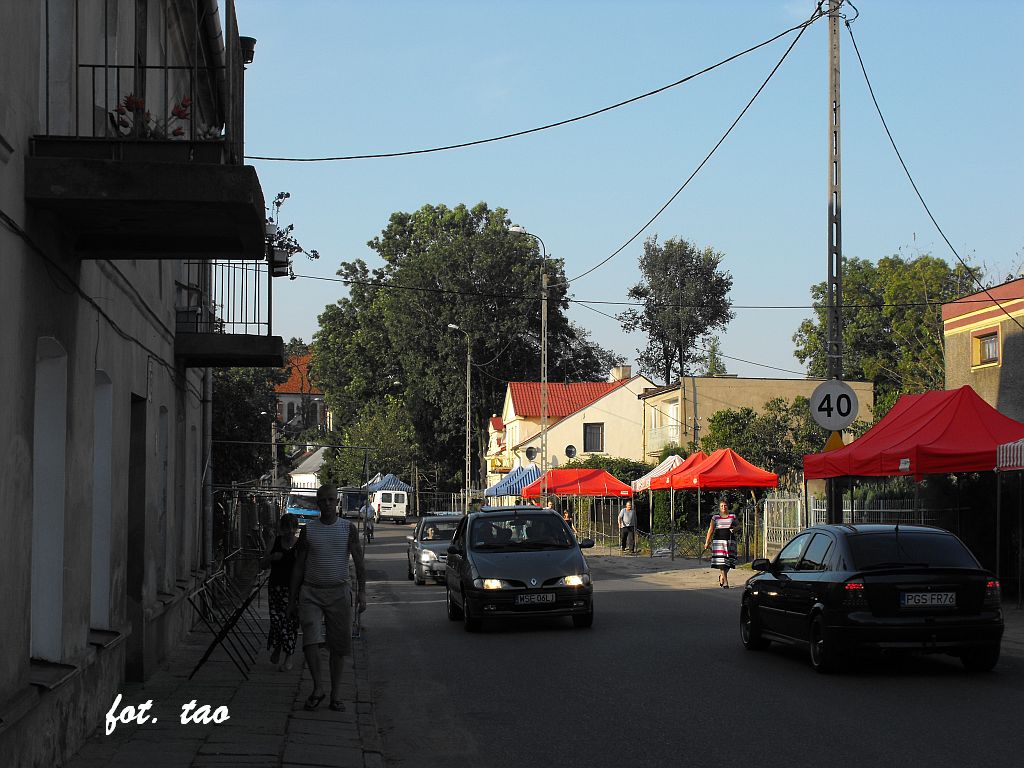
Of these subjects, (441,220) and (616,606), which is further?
(441,220)

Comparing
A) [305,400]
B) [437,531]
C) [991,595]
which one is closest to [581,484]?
[437,531]

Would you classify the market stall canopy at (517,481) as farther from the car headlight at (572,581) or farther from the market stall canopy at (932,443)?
the car headlight at (572,581)

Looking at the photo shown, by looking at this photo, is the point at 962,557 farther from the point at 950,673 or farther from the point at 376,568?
the point at 376,568

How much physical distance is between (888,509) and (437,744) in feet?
58.2

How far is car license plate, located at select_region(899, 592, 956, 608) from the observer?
469 inches

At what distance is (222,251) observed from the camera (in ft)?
31.1

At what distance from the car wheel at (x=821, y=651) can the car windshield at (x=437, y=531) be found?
55.5ft

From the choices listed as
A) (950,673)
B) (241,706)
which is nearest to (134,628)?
(241,706)

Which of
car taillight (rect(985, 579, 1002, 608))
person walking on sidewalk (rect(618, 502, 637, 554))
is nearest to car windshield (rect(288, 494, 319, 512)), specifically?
person walking on sidewalk (rect(618, 502, 637, 554))

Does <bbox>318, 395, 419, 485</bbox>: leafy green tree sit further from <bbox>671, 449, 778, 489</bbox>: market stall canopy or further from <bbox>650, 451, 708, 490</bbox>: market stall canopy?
<bbox>671, 449, 778, 489</bbox>: market stall canopy

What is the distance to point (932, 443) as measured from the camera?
1955 centimetres

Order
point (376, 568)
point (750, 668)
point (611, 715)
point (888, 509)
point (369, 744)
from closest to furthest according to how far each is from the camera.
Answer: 1. point (369, 744)
2. point (611, 715)
3. point (750, 668)
4. point (888, 509)
5. point (376, 568)

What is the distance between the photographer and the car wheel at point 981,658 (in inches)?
482

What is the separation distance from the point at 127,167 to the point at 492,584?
34.1ft
